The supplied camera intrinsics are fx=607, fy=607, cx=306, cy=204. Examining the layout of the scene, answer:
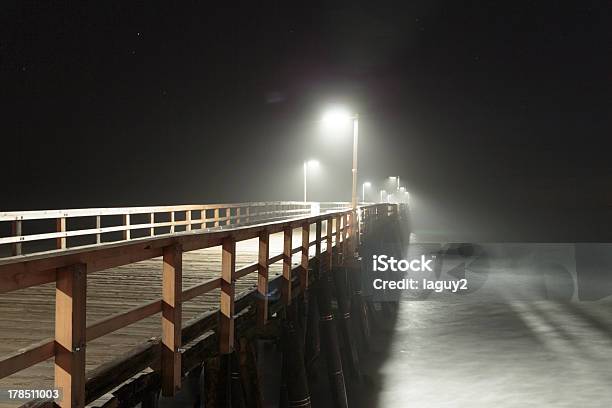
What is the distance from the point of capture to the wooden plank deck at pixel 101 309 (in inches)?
170

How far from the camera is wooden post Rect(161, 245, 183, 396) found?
416cm

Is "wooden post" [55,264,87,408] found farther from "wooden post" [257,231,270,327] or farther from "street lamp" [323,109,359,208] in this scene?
"street lamp" [323,109,359,208]

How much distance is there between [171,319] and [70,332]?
1.27 m

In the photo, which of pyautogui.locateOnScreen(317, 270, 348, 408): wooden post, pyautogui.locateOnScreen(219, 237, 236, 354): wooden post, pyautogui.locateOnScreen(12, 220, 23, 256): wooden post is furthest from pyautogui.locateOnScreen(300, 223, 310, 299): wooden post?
pyautogui.locateOnScreen(12, 220, 23, 256): wooden post

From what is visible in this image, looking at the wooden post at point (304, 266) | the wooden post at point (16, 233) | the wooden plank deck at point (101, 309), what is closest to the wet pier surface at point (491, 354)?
the wooden post at point (304, 266)

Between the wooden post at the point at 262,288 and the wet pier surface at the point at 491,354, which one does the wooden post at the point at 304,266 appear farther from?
the wet pier surface at the point at 491,354

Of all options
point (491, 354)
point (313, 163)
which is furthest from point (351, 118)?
point (313, 163)

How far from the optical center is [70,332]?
2.95 meters

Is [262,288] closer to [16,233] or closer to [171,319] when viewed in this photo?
[171,319]

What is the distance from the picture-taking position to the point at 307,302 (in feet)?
36.2

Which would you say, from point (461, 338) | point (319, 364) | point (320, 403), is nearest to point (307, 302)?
point (320, 403)

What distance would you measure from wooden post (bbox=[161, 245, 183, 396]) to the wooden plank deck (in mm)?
443

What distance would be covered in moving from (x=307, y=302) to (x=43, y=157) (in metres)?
110

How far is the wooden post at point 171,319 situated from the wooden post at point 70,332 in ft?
3.60
